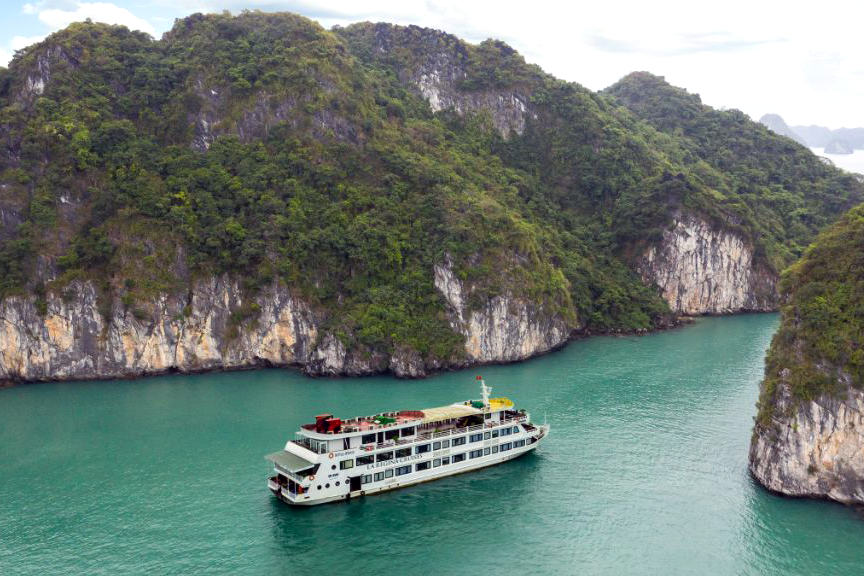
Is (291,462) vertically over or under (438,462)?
over

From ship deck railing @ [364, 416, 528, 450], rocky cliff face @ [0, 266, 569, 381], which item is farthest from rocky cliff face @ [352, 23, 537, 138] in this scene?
ship deck railing @ [364, 416, 528, 450]

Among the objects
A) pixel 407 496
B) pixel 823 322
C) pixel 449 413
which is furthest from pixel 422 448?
pixel 823 322

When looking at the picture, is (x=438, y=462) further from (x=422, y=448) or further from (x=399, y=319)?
(x=399, y=319)

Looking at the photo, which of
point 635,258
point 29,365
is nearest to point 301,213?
point 29,365

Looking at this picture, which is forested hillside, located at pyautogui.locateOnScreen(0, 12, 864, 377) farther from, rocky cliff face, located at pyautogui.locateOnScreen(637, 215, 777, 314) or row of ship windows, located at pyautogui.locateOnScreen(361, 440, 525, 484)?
row of ship windows, located at pyautogui.locateOnScreen(361, 440, 525, 484)

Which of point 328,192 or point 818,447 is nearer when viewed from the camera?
point 818,447

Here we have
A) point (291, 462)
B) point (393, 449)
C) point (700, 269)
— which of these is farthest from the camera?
point (700, 269)
